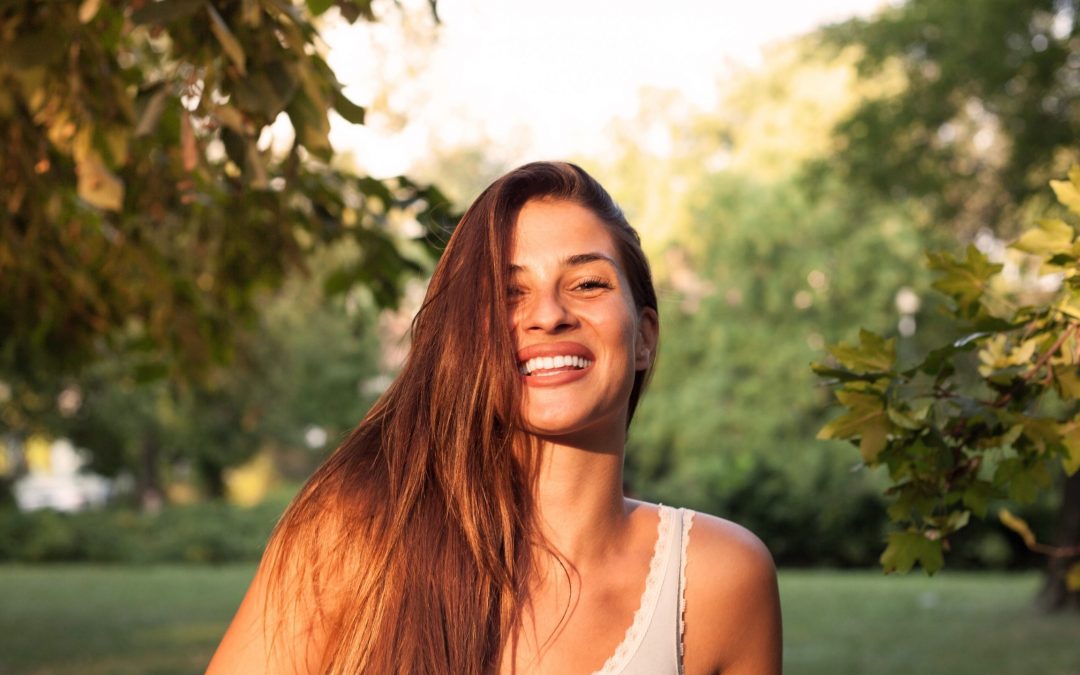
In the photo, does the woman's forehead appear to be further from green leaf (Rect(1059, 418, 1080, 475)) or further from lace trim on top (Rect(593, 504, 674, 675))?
green leaf (Rect(1059, 418, 1080, 475))

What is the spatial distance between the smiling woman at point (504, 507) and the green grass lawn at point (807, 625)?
32.8 feet

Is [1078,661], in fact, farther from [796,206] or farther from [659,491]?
[659,491]

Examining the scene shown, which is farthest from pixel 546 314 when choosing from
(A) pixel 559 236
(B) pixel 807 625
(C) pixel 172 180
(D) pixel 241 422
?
(D) pixel 241 422

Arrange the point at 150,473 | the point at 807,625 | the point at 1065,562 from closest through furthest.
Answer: the point at 1065,562, the point at 807,625, the point at 150,473

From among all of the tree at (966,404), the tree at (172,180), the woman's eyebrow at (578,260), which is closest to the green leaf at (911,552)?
the tree at (966,404)

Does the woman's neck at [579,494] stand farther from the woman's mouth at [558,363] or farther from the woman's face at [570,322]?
the woman's mouth at [558,363]

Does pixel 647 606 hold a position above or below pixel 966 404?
below

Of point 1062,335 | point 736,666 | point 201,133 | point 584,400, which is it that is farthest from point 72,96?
point 1062,335

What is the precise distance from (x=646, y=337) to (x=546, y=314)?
15.4 inches

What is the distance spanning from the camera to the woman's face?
240 cm

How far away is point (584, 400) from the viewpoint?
2.40 m

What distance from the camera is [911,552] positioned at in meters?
2.67

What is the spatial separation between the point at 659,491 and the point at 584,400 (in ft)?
92.6

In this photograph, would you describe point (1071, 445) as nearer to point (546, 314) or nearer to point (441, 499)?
point (546, 314)
